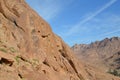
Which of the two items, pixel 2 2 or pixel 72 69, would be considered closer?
pixel 2 2

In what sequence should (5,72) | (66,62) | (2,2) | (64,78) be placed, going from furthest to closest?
(66,62) < (64,78) < (2,2) < (5,72)

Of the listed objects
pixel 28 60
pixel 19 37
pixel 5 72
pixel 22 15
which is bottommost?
pixel 5 72

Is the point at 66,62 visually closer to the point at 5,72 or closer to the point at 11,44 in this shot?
the point at 11,44

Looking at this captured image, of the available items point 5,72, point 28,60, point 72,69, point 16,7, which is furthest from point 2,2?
point 72,69

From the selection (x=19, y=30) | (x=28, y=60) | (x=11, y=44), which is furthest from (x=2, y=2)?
(x=28, y=60)

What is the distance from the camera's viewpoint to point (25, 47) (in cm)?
2116

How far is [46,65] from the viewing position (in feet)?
74.2

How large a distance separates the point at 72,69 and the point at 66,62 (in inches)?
46.0

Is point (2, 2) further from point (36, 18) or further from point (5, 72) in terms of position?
point (5, 72)

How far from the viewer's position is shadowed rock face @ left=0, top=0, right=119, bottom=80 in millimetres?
17719

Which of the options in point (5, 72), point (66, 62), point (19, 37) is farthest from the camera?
point (66, 62)

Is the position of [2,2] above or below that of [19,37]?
above

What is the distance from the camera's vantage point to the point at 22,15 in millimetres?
23703

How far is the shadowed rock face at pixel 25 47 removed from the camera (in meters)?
17.7
